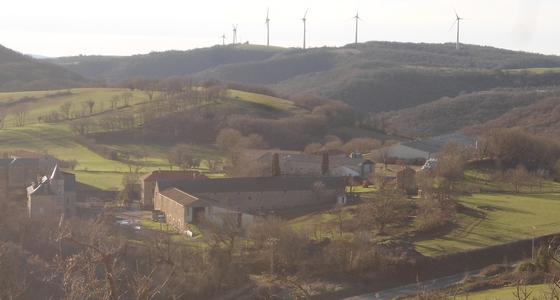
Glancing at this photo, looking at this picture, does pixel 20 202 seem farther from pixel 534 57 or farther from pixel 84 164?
pixel 534 57

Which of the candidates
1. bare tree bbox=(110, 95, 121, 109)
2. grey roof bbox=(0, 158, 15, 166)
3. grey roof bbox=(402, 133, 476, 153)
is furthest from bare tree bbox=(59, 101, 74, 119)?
grey roof bbox=(402, 133, 476, 153)

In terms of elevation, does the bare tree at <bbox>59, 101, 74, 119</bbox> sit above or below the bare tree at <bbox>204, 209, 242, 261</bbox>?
above

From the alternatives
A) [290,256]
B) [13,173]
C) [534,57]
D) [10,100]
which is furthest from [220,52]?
[290,256]

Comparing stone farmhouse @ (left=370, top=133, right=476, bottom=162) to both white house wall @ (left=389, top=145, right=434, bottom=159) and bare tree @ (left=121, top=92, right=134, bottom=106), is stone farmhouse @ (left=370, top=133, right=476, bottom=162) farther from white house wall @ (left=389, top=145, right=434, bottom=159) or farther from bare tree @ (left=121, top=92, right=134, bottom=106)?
bare tree @ (left=121, top=92, right=134, bottom=106)

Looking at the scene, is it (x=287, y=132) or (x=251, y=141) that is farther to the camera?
(x=287, y=132)

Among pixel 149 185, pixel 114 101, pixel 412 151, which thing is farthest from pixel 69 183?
pixel 114 101

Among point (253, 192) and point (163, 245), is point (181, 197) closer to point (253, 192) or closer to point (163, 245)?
point (253, 192)

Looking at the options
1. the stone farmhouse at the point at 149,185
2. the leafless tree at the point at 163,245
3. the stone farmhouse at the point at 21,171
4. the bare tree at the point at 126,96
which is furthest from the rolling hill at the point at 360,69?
the leafless tree at the point at 163,245
